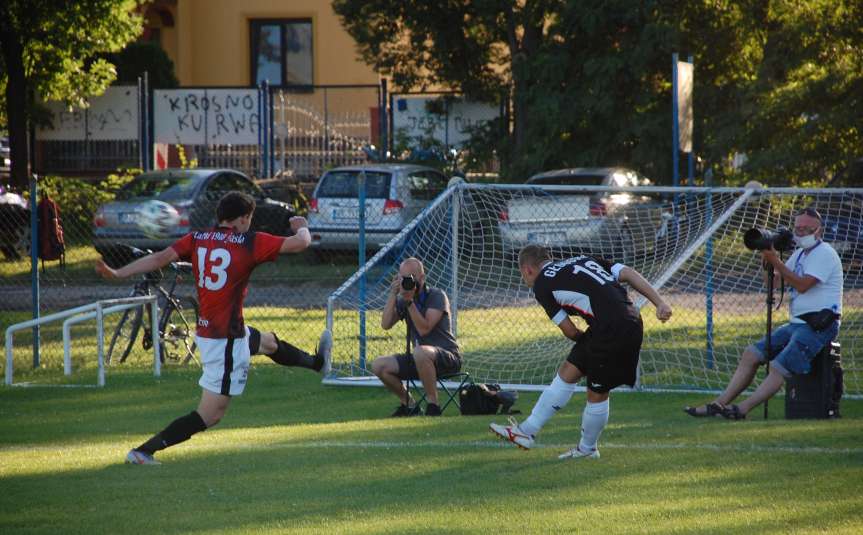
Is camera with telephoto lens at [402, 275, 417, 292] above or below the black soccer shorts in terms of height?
above

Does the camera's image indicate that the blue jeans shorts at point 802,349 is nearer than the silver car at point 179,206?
Yes

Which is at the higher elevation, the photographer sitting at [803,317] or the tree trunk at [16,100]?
the tree trunk at [16,100]

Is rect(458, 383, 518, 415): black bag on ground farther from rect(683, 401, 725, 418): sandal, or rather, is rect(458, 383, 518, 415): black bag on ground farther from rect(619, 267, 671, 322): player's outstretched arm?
rect(619, 267, 671, 322): player's outstretched arm

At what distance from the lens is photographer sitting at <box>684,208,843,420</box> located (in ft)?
32.7

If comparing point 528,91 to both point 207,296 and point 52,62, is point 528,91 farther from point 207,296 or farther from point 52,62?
point 207,296

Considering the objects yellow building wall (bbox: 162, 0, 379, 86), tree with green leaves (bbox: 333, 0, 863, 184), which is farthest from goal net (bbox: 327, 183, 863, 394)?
yellow building wall (bbox: 162, 0, 379, 86)

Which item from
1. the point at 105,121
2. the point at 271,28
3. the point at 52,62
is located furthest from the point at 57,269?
the point at 271,28

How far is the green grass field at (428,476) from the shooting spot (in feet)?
21.7

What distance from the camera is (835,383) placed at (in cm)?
997

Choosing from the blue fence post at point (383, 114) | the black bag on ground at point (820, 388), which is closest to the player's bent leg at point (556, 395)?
the black bag on ground at point (820, 388)

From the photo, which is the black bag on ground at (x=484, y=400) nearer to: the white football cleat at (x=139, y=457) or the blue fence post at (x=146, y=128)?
the white football cleat at (x=139, y=457)

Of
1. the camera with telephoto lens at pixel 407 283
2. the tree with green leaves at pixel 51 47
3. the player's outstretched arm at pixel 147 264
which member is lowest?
the camera with telephoto lens at pixel 407 283

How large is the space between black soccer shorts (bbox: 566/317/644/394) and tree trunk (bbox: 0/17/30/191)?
17.6 meters

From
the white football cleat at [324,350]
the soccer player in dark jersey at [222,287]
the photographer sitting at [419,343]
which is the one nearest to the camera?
the soccer player in dark jersey at [222,287]
